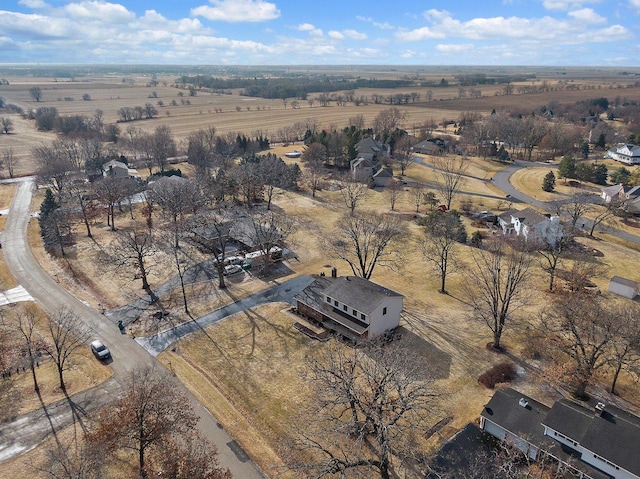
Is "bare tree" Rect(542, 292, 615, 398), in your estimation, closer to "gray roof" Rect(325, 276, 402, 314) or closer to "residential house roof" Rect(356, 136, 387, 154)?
"gray roof" Rect(325, 276, 402, 314)

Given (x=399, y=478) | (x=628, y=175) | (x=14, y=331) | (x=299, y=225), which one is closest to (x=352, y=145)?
(x=299, y=225)

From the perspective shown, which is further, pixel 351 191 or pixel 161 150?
pixel 161 150

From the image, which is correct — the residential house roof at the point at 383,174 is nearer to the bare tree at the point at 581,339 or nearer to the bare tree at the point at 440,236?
the bare tree at the point at 440,236

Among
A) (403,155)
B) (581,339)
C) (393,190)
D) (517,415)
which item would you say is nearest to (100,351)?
(517,415)

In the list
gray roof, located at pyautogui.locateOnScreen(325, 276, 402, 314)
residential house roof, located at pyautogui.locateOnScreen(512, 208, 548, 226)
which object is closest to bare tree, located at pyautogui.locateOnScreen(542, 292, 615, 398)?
gray roof, located at pyautogui.locateOnScreen(325, 276, 402, 314)

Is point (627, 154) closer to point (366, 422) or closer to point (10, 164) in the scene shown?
point (366, 422)

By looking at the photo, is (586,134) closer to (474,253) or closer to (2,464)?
(474,253)
